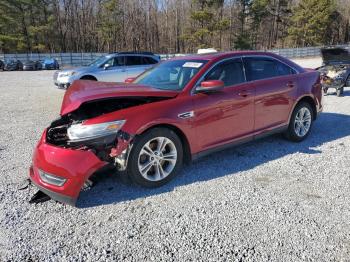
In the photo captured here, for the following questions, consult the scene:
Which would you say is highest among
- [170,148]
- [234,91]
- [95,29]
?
[95,29]

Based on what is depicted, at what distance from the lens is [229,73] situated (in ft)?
14.6

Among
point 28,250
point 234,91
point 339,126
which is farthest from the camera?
point 339,126

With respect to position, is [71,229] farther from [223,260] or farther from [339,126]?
[339,126]

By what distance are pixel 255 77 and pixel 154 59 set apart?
9341mm

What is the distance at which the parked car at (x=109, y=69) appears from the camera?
11.7 m

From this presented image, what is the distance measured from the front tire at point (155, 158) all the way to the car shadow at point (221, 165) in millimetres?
130

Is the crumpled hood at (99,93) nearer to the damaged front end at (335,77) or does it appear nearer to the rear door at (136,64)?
the damaged front end at (335,77)

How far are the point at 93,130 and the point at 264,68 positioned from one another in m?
2.94

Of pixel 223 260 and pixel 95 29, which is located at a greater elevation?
pixel 95 29

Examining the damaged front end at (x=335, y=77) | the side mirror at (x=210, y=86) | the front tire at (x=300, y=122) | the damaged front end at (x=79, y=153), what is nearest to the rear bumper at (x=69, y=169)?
the damaged front end at (x=79, y=153)

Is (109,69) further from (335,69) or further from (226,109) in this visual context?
(226,109)

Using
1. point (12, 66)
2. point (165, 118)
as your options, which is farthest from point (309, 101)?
point (12, 66)

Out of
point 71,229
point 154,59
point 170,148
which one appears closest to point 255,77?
point 170,148

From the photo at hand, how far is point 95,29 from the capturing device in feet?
200
